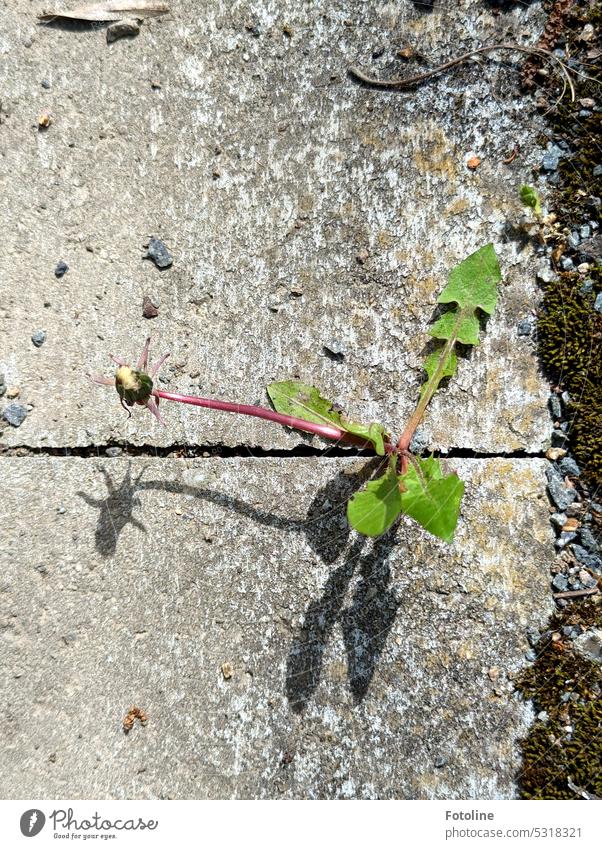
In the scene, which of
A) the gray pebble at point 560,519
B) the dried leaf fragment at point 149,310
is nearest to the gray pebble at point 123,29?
the dried leaf fragment at point 149,310

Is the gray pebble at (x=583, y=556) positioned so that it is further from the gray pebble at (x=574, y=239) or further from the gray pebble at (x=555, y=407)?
the gray pebble at (x=574, y=239)

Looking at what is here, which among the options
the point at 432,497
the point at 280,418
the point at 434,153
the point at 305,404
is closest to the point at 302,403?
the point at 305,404

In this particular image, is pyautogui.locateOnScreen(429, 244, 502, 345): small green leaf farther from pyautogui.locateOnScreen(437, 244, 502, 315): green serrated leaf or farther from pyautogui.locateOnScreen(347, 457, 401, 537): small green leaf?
pyautogui.locateOnScreen(347, 457, 401, 537): small green leaf

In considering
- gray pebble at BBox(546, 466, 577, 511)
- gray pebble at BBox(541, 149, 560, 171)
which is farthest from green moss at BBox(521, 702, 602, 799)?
gray pebble at BBox(541, 149, 560, 171)

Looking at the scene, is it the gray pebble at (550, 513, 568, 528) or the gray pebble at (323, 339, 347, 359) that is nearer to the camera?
the gray pebble at (550, 513, 568, 528)

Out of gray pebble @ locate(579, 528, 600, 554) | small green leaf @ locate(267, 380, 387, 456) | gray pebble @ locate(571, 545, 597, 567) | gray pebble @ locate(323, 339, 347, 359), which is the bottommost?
gray pebble @ locate(571, 545, 597, 567)

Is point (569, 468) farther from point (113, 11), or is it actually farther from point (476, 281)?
point (113, 11)
